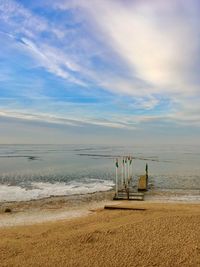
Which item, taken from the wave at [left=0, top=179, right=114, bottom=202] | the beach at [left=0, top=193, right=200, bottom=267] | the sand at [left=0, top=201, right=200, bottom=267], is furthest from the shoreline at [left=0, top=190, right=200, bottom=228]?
the sand at [left=0, top=201, right=200, bottom=267]

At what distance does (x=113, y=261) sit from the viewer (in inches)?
389

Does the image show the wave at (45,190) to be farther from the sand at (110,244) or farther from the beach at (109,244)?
the sand at (110,244)

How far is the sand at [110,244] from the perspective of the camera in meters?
9.93

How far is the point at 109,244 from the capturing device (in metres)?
11.1

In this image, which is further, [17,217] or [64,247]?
[17,217]

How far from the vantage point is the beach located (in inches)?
392

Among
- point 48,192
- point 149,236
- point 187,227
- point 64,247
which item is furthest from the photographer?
point 48,192

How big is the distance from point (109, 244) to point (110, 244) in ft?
0.12

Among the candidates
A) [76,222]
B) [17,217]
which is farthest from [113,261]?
[17,217]

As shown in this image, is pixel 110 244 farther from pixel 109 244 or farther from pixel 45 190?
pixel 45 190

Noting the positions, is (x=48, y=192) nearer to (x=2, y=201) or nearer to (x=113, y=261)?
(x=2, y=201)

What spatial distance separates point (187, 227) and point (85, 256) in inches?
189

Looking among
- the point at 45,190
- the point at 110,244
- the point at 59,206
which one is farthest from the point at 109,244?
the point at 45,190

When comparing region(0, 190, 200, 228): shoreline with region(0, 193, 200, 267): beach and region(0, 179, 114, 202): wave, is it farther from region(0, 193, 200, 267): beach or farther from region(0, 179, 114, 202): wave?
region(0, 193, 200, 267): beach
